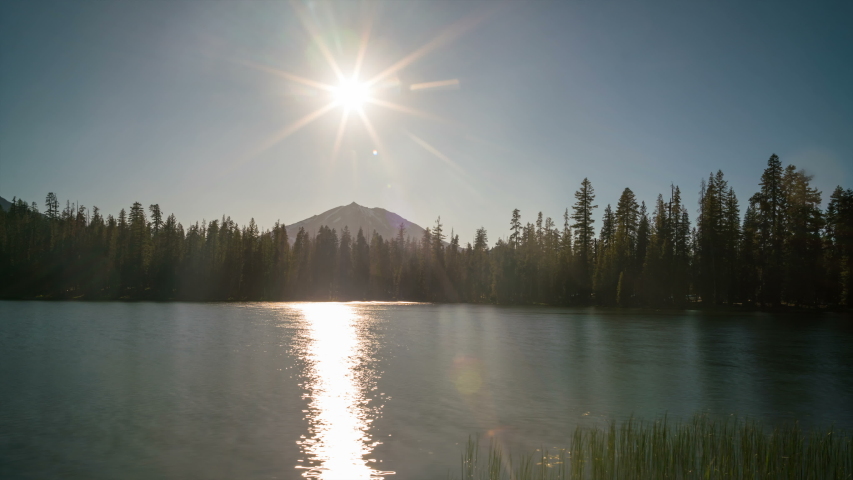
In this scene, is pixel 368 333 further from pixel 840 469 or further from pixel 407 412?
pixel 840 469

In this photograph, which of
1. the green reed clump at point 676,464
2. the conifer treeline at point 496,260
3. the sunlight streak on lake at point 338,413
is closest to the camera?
the green reed clump at point 676,464

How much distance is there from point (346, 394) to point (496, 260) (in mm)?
121657

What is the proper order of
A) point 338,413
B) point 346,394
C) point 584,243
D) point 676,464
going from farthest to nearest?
point 584,243
point 346,394
point 338,413
point 676,464

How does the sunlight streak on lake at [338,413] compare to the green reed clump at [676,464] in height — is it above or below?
below

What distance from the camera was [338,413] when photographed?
1955cm

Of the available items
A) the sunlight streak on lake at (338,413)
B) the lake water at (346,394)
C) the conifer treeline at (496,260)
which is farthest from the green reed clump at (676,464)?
the conifer treeline at (496,260)

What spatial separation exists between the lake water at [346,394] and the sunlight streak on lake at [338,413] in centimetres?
9

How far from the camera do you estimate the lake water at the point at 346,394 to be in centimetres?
1462

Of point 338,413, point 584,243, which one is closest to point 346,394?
point 338,413

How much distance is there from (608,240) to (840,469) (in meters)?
119

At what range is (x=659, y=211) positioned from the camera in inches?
4656

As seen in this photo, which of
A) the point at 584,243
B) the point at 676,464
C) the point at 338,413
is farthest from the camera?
the point at 584,243

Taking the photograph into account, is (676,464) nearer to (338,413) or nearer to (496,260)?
(338,413)

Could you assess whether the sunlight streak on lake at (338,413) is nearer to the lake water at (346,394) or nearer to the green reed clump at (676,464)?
the lake water at (346,394)
